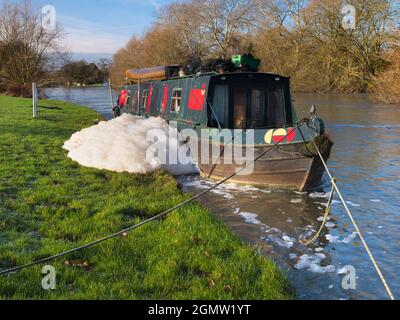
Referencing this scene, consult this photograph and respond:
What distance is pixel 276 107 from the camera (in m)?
11.1

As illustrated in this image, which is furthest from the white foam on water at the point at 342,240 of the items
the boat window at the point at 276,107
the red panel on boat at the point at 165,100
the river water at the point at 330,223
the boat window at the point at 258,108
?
the red panel on boat at the point at 165,100

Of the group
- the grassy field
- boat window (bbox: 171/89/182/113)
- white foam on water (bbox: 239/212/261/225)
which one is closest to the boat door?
boat window (bbox: 171/89/182/113)

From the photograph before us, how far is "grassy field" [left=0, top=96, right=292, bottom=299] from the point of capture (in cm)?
429

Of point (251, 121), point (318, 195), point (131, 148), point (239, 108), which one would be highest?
point (239, 108)

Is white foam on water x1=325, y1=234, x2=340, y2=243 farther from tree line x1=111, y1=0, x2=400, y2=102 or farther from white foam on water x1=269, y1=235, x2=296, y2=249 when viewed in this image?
tree line x1=111, y1=0, x2=400, y2=102

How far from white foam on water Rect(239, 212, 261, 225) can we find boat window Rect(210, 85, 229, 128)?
3372 millimetres

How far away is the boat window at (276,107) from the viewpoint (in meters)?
11.0

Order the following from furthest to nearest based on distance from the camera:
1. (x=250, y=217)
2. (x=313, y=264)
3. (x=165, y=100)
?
(x=165, y=100), (x=250, y=217), (x=313, y=264)

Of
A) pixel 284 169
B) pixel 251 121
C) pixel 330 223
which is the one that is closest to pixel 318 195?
pixel 284 169

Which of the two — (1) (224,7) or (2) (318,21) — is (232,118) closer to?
(2) (318,21)

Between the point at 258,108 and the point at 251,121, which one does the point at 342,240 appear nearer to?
the point at 251,121

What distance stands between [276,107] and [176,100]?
3.23 m

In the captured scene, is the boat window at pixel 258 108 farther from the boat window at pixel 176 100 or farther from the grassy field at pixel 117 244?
the grassy field at pixel 117 244

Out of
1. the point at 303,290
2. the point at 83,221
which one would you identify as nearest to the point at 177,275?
the point at 303,290
